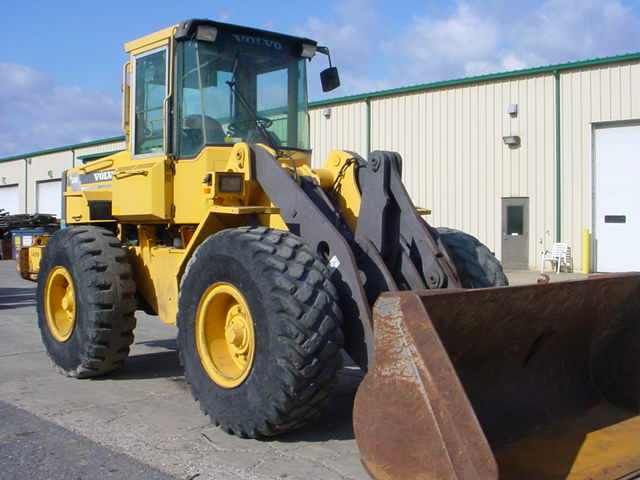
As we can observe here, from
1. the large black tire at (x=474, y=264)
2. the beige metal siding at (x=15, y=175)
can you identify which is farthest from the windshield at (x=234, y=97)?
the beige metal siding at (x=15, y=175)

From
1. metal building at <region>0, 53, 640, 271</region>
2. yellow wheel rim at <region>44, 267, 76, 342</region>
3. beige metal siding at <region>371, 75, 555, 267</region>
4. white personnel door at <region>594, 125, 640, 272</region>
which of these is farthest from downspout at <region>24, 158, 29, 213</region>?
yellow wheel rim at <region>44, 267, 76, 342</region>

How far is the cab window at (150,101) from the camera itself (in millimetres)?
6789

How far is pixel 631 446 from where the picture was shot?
457 centimetres

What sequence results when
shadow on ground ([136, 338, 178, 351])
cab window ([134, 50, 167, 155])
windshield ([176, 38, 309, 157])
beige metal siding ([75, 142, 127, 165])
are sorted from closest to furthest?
1. windshield ([176, 38, 309, 157])
2. cab window ([134, 50, 167, 155])
3. shadow on ground ([136, 338, 178, 351])
4. beige metal siding ([75, 142, 127, 165])

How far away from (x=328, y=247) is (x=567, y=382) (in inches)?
70.1

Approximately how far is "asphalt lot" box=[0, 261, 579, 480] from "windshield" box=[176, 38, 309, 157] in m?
2.07

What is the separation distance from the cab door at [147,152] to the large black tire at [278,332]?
1543 millimetres

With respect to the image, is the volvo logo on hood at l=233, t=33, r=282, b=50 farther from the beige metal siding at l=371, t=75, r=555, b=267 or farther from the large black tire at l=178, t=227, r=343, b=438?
the beige metal siding at l=371, t=75, r=555, b=267

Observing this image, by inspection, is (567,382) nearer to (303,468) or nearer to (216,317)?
(303,468)

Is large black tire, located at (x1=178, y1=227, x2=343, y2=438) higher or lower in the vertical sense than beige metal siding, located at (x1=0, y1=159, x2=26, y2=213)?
lower

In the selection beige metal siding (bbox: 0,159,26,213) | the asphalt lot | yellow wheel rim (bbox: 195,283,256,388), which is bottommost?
the asphalt lot

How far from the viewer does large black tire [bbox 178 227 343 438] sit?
4547 millimetres

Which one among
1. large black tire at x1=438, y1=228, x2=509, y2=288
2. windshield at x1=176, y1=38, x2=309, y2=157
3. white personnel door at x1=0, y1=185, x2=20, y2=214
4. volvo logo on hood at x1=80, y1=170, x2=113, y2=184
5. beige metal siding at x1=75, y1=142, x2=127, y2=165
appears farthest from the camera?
white personnel door at x1=0, y1=185, x2=20, y2=214

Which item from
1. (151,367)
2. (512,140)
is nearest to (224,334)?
(151,367)
